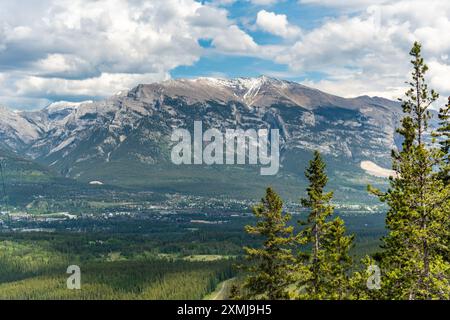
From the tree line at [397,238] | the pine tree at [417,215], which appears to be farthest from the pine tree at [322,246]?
the pine tree at [417,215]

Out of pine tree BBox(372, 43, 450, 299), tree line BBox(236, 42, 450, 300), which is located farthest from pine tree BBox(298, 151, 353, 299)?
pine tree BBox(372, 43, 450, 299)

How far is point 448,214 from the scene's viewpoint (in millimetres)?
43438

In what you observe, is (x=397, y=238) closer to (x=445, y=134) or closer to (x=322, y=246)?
(x=322, y=246)

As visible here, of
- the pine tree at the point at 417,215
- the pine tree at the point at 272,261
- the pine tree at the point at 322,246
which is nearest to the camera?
the pine tree at the point at 417,215

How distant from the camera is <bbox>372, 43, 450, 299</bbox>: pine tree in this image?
42000mm

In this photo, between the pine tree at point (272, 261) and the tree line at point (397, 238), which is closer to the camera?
the tree line at point (397, 238)

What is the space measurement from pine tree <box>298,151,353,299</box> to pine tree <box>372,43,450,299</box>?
6289 millimetres

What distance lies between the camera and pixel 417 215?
141 feet

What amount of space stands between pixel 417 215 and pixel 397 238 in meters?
3.88

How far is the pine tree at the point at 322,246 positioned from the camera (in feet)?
170

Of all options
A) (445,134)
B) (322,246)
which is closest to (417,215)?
(322,246)

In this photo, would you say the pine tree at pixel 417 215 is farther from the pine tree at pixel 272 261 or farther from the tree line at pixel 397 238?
the pine tree at pixel 272 261
